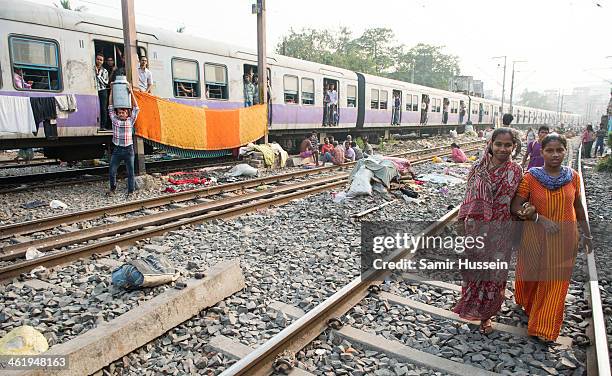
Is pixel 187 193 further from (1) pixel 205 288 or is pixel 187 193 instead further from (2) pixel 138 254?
(1) pixel 205 288

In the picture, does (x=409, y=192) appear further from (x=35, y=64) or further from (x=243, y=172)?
(x=35, y=64)

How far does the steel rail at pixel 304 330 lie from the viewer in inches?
99.3

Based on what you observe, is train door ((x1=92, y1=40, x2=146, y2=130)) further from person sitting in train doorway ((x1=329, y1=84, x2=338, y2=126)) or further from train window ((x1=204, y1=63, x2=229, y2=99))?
person sitting in train doorway ((x1=329, y1=84, x2=338, y2=126))

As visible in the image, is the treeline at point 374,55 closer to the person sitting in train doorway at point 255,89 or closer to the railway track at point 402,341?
the person sitting in train doorway at point 255,89

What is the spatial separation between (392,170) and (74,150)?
23.3ft

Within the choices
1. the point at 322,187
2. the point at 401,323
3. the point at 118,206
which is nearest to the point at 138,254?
the point at 118,206

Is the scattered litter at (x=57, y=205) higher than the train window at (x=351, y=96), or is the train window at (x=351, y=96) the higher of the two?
the train window at (x=351, y=96)

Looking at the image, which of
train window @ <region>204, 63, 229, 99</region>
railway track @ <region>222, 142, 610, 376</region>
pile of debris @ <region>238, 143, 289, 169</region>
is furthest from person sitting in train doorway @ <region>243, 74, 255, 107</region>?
railway track @ <region>222, 142, 610, 376</region>

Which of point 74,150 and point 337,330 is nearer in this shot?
point 337,330

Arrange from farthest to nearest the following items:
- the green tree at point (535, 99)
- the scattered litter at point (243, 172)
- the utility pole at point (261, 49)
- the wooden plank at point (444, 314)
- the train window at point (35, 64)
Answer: the green tree at point (535, 99) < the utility pole at point (261, 49) < the scattered litter at point (243, 172) < the train window at point (35, 64) < the wooden plank at point (444, 314)

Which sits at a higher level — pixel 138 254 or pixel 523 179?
pixel 523 179

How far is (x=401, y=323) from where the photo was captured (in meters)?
3.27

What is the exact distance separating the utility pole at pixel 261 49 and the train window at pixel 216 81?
3.30ft


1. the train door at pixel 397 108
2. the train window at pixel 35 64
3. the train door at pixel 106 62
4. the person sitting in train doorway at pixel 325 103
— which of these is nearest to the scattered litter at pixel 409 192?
the train door at pixel 106 62
